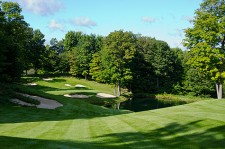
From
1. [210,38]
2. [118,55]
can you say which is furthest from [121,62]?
[210,38]

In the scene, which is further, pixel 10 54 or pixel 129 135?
pixel 10 54

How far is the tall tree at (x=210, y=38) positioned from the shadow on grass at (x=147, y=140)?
76.6 feet

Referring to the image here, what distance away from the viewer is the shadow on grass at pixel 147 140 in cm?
1057

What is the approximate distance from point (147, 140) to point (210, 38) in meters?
26.3

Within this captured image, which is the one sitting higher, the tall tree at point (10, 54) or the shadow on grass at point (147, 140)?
the tall tree at point (10, 54)

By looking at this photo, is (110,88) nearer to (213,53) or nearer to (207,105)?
(213,53)

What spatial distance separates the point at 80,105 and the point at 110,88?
47280 millimetres

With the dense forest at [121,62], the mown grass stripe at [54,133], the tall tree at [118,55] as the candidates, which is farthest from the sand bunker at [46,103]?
the tall tree at [118,55]

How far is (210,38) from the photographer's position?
35156mm

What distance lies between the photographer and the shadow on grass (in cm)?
1057

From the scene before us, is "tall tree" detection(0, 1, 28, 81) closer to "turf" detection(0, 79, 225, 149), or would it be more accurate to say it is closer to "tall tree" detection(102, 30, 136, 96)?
"turf" detection(0, 79, 225, 149)

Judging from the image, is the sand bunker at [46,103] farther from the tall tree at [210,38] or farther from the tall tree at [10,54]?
the tall tree at [210,38]

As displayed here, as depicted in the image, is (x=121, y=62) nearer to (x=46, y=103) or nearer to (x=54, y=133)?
(x=46, y=103)

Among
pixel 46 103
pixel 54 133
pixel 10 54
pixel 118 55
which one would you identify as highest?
pixel 118 55
